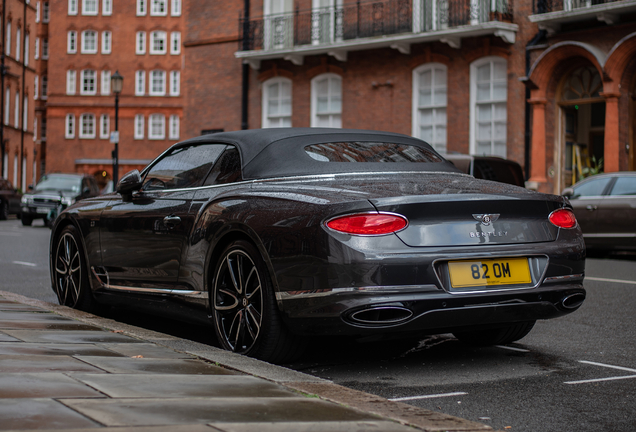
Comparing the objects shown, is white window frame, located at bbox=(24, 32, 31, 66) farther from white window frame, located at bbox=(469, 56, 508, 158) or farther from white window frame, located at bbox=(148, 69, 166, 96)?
white window frame, located at bbox=(469, 56, 508, 158)

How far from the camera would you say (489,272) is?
4984 millimetres

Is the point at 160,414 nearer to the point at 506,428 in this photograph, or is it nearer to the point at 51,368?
the point at 51,368

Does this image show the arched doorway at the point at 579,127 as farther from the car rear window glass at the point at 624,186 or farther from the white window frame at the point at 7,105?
the white window frame at the point at 7,105

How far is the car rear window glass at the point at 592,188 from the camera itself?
635 inches

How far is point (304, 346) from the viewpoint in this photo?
5262 mm

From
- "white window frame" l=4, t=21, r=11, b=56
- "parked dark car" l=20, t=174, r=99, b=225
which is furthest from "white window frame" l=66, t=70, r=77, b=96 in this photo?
"parked dark car" l=20, t=174, r=99, b=225

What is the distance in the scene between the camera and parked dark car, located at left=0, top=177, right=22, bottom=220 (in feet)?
119

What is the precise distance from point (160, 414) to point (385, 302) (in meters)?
1.66

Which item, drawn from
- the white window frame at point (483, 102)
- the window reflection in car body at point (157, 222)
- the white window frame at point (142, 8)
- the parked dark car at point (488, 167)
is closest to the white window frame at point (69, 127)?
the white window frame at point (142, 8)

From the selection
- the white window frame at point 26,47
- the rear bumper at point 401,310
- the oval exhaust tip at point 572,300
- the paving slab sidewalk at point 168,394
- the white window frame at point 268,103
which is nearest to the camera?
the paving slab sidewalk at point 168,394

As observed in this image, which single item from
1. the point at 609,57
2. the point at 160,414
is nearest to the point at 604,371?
the point at 160,414

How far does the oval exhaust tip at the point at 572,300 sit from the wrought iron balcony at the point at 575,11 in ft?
57.2

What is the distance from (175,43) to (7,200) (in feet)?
129

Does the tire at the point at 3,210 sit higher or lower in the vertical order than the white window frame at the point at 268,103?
lower
